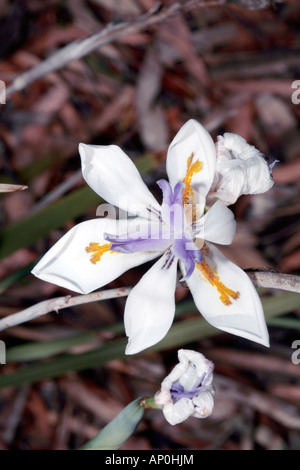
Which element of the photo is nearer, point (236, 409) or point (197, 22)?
point (236, 409)

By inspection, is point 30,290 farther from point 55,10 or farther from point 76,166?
point 55,10

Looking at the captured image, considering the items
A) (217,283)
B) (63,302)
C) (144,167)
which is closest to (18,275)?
(63,302)

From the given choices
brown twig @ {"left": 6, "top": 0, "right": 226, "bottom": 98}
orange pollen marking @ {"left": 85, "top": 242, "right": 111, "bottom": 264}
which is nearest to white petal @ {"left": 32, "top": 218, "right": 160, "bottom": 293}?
orange pollen marking @ {"left": 85, "top": 242, "right": 111, "bottom": 264}

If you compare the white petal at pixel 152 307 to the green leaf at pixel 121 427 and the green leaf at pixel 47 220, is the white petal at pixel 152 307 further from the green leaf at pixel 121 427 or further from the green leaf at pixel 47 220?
the green leaf at pixel 47 220

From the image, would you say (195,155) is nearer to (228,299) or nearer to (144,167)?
(228,299)
